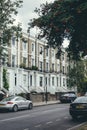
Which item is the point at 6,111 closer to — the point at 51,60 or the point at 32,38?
the point at 32,38

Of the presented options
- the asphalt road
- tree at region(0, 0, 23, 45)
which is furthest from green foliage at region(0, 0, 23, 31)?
the asphalt road

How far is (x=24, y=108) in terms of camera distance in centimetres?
3553

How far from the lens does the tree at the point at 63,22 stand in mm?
14844

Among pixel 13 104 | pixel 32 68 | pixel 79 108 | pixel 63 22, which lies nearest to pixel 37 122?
pixel 79 108

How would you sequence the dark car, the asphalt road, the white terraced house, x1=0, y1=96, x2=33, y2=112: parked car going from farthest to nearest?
the white terraced house, x1=0, y1=96, x2=33, y2=112: parked car, the dark car, the asphalt road

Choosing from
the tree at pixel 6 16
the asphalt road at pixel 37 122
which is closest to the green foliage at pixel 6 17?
the tree at pixel 6 16

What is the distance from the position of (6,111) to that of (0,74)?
19.9 meters

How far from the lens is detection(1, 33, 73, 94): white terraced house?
192 feet

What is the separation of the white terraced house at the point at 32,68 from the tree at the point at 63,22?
32.9m

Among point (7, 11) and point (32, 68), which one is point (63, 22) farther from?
point (32, 68)

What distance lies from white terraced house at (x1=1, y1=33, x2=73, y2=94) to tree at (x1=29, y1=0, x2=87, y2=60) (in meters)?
32.9

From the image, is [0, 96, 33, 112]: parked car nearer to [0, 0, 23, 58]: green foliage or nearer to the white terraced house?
[0, 0, 23, 58]: green foliage

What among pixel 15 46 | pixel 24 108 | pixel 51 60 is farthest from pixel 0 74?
pixel 51 60

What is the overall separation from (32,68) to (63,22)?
170 ft
